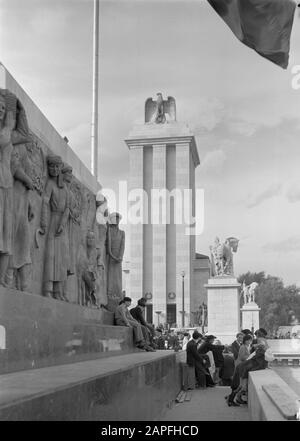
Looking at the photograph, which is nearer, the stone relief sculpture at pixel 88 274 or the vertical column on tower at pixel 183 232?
the stone relief sculpture at pixel 88 274

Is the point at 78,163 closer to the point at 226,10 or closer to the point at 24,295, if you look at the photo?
the point at 24,295

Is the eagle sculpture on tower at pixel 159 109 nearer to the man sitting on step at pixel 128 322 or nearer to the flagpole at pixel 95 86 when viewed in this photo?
the flagpole at pixel 95 86

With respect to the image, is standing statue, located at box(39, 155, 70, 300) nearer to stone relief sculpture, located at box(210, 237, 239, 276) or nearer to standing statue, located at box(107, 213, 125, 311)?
standing statue, located at box(107, 213, 125, 311)

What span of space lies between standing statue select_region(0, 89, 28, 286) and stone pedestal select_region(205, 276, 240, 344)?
83.4ft

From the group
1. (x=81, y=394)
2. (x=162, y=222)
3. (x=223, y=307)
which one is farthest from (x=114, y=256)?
(x=162, y=222)

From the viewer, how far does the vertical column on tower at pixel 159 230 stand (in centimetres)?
5662

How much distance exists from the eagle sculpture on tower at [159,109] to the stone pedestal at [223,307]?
29.3m

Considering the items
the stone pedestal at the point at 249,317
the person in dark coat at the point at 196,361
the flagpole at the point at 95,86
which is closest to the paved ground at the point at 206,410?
the person in dark coat at the point at 196,361

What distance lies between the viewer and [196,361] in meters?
13.8

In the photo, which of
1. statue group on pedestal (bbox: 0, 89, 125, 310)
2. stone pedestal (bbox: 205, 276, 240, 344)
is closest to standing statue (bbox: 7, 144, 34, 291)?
statue group on pedestal (bbox: 0, 89, 125, 310)

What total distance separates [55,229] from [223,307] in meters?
23.9

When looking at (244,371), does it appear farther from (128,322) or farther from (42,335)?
(128,322)

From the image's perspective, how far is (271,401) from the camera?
5.01 meters

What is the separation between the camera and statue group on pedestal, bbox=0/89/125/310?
775 centimetres
